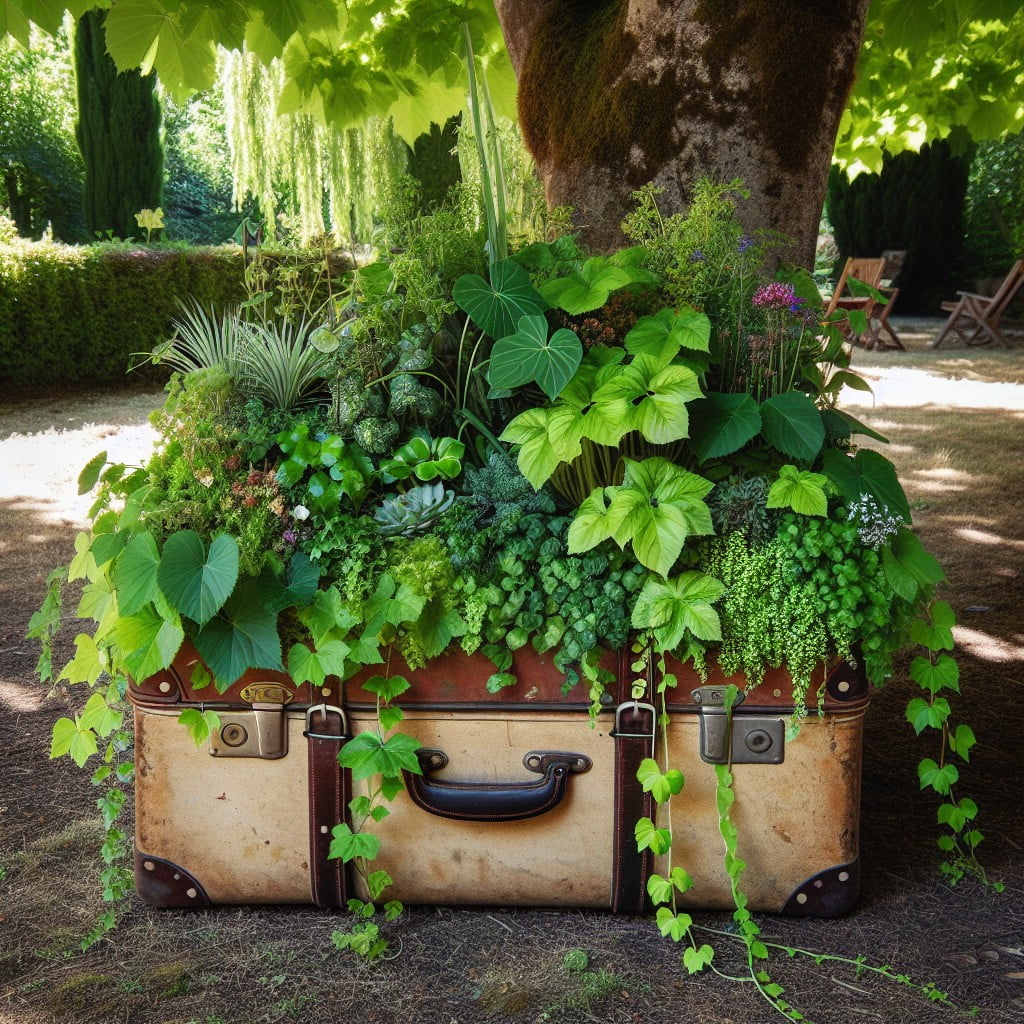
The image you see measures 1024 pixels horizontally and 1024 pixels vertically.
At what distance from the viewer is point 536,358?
1830 mm

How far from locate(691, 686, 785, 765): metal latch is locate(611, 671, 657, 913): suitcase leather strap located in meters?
0.10

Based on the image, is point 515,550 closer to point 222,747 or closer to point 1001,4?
point 222,747

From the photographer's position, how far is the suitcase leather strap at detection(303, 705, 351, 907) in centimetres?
184

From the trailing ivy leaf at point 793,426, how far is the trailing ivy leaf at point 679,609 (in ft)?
0.97

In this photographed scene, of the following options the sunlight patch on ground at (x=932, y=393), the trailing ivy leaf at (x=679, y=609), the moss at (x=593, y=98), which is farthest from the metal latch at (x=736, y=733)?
the sunlight patch on ground at (x=932, y=393)

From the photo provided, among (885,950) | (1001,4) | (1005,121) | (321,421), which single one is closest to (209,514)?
(321,421)

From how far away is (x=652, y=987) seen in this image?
1.70 meters

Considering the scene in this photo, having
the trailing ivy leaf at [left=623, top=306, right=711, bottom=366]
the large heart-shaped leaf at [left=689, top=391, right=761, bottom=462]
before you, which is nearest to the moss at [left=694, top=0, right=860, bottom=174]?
the trailing ivy leaf at [left=623, top=306, right=711, bottom=366]

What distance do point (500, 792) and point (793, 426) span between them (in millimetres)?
876

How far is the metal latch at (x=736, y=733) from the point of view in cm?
181

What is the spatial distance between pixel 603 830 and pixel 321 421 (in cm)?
100

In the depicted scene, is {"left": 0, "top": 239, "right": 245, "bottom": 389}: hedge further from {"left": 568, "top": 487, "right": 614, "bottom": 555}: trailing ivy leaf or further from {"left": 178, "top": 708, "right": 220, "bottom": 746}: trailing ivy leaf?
{"left": 568, "top": 487, "right": 614, "bottom": 555}: trailing ivy leaf

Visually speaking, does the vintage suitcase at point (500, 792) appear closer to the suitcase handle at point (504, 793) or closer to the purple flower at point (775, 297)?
the suitcase handle at point (504, 793)

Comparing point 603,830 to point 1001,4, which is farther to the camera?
point 1001,4
